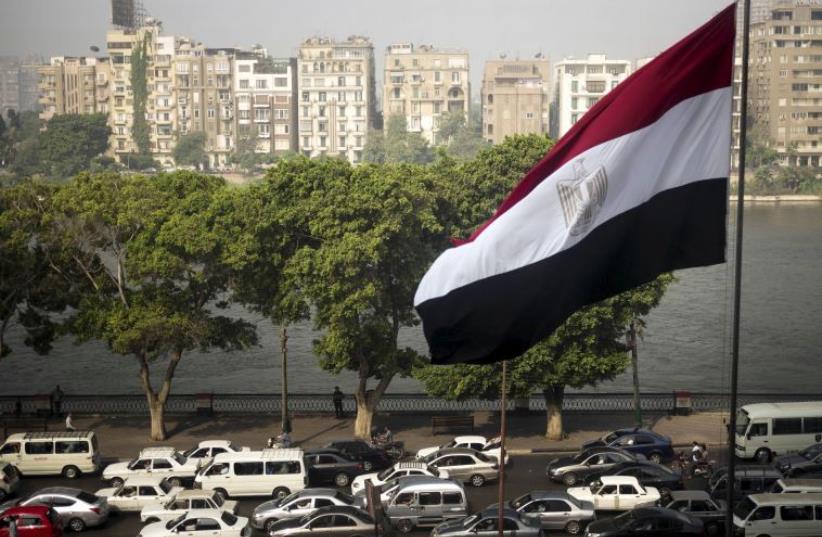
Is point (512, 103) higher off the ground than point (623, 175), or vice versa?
A: point (512, 103)

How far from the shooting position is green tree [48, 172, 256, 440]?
1680 centimetres

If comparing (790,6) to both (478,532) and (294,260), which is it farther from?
(478,532)

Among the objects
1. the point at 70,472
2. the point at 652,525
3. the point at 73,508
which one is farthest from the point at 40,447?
the point at 652,525

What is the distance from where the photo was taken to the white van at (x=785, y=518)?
11523 millimetres

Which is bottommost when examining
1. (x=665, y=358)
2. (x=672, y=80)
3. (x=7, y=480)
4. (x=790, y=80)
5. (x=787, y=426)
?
(x=665, y=358)

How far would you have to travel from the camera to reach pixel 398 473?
44.4 ft

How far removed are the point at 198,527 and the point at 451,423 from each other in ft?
20.8

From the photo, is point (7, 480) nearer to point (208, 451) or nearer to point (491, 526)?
point (208, 451)

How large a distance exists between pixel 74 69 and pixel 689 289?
72464 millimetres

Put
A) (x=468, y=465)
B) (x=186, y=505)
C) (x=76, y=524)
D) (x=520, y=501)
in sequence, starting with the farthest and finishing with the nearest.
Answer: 1. (x=468, y=465)
2. (x=76, y=524)
3. (x=186, y=505)
4. (x=520, y=501)

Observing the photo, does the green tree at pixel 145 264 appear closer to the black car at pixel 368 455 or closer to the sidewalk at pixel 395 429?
the sidewalk at pixel 395 429

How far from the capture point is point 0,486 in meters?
13.9

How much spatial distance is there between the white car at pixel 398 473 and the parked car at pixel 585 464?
141cm

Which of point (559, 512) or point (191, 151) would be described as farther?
point (191, 151)
